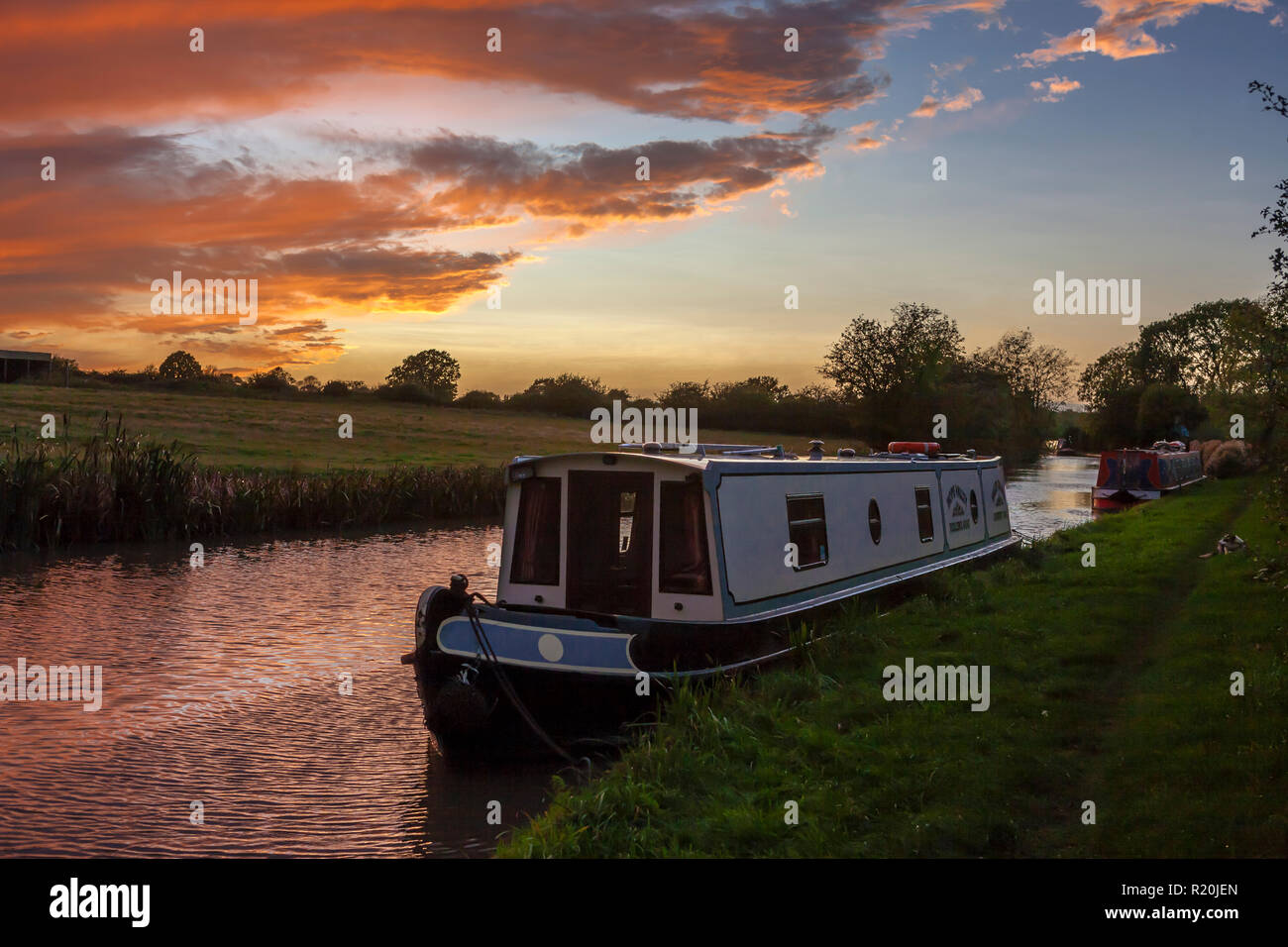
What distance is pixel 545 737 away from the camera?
8867 millimetres

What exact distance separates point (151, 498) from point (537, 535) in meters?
15.4

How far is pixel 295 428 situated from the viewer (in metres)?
50.8

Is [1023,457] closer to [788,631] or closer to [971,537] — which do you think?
[971,537]

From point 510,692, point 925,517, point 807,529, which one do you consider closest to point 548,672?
point 510,692

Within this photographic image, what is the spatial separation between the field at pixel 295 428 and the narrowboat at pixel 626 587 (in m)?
23.1

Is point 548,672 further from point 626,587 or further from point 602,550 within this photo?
point 602,550

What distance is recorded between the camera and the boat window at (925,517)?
15414 mm

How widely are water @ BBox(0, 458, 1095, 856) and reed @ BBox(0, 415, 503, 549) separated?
2880 millimetres

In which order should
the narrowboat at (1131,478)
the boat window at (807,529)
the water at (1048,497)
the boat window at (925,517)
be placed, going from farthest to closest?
the narrowboat at (1131,478)
the water at (1048,497)
the boat window at (925,517)
the boat window at (807,529)

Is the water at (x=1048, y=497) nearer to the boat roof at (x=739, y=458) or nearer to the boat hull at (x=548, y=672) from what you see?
the boat roof at (x=739, y=458)

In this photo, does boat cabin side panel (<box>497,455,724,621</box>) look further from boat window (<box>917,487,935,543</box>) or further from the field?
the field

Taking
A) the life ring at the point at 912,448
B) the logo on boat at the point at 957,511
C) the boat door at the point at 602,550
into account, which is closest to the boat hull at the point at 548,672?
the boat door at the point at 602,550
